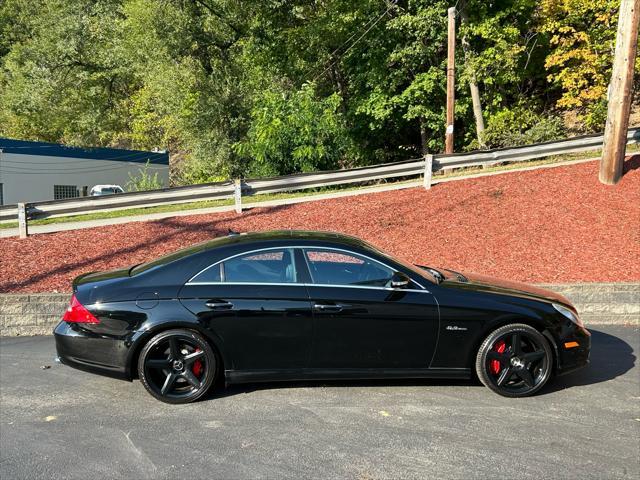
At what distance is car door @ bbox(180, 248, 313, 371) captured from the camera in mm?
4629

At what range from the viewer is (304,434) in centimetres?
408

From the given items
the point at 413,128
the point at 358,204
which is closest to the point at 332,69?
the point at 413,128

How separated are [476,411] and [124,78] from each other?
3739 centimetres

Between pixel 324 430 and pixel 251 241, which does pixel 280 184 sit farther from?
pixel 324 430

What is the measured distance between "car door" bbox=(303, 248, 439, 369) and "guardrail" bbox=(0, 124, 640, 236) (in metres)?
7.60

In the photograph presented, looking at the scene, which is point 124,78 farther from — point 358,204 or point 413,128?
point 358,204

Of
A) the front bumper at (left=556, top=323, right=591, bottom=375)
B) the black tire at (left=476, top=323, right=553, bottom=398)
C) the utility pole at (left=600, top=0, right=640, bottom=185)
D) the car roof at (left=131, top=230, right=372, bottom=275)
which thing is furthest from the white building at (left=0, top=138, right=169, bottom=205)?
the front bumper at (left=556, top=323, right=591, bottom=375)

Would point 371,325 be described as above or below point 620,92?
below

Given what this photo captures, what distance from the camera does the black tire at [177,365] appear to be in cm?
462

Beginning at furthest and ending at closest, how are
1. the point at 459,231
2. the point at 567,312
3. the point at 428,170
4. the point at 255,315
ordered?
the point at 428,170 < the point at 459,231 < the point at 567,312 < the point at 255,315

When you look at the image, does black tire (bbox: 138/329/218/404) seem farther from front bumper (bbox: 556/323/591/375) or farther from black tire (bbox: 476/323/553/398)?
front bumper (bbox: 556/323/591/375)

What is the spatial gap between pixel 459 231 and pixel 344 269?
226 inches

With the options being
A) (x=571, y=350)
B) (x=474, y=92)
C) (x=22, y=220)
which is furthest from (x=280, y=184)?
(x=474, y=92)

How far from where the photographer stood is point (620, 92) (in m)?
11.1
